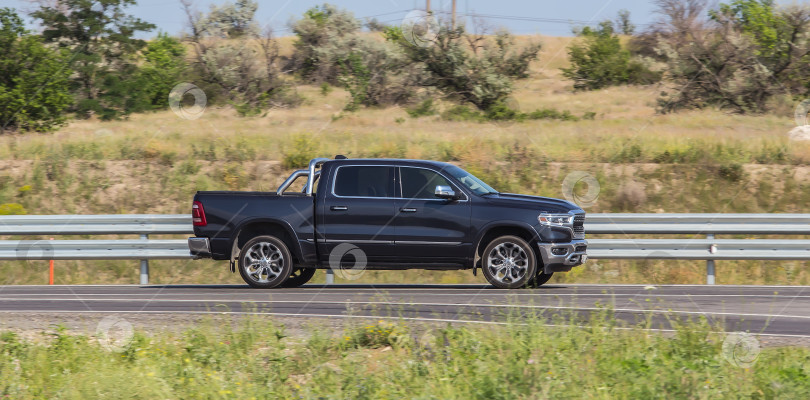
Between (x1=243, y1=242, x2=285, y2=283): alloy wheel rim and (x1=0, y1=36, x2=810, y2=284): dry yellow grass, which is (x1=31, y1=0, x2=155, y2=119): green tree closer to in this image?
(x1=0, y1=36, x2=810, y2=284): dry yellow grass

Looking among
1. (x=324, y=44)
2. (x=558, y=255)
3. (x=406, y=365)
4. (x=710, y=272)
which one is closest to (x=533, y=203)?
(x=558, y=255)

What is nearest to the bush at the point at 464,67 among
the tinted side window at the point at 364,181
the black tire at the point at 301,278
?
the black tire at the point at 301,278

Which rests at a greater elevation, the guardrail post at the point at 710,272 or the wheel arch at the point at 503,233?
the wheel arch at the point at 503,233

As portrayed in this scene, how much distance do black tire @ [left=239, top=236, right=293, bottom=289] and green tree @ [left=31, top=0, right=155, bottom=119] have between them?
27.4 meters

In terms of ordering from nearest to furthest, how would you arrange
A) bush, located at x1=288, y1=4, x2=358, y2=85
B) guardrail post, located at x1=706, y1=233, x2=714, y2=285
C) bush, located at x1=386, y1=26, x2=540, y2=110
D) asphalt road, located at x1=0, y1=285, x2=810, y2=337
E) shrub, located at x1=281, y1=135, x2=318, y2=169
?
1. asphalt road, located at x1=0, y1=285, x2=810, y2=337
2. guardrail post, located at x1=706, y1=233, x2=714, y2=285
3. shrub, located at x1=281, y1=135, x2=318, y2=169
4. bush, located at x1=386, y1=26, x2=540, y2=110
5. bush, located at x1=288, y1=4, x2=358, y2=85

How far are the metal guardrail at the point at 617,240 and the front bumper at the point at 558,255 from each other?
2.01m

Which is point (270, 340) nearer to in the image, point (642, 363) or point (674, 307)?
point (642, 363)

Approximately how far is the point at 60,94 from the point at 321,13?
35857mm

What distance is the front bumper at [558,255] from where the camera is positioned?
37.2 ft

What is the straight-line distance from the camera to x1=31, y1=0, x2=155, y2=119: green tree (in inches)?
1519

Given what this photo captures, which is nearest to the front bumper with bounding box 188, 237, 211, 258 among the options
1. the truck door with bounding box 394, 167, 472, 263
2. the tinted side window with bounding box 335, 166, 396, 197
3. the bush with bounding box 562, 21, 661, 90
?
the tinted side window with bounding box 335, 166, 396, 197

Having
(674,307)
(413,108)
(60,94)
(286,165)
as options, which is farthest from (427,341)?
(413,108)

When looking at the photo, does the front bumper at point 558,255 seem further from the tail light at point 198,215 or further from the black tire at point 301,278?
the tail light at point 198,215

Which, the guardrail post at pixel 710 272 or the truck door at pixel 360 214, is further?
the guardrail post at pixel 710 272
